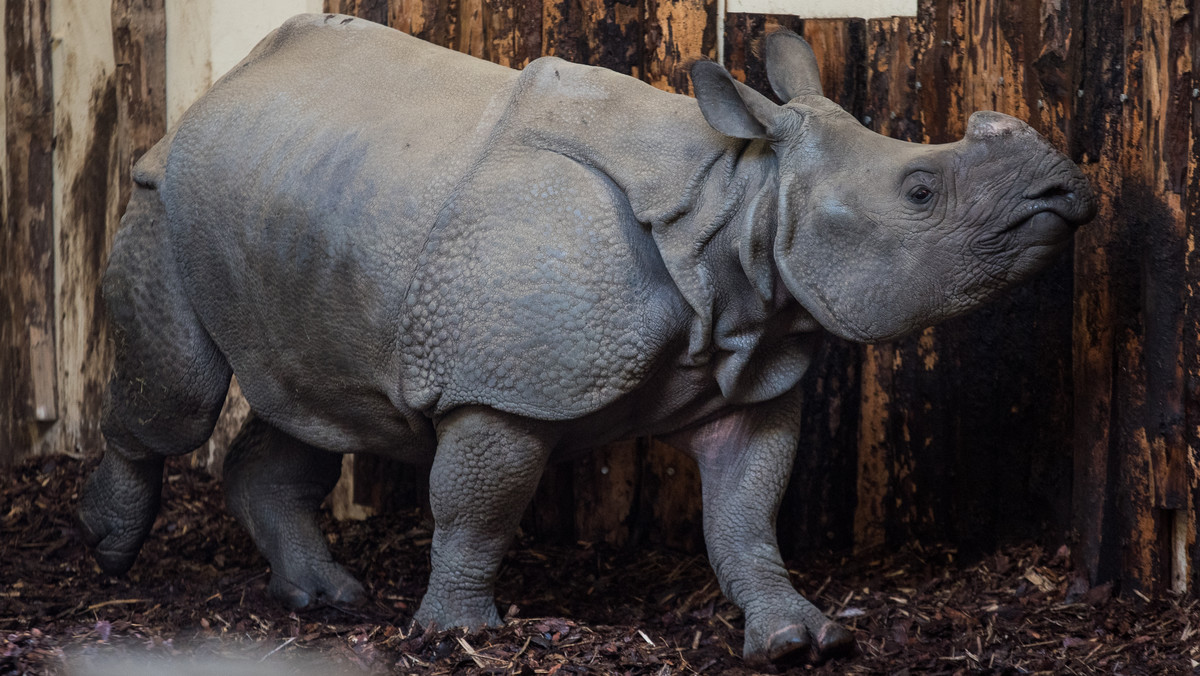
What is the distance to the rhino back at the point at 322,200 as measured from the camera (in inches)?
156

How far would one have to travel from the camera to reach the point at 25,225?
629 cm

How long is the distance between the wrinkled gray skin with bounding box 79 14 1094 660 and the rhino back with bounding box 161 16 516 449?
1 centimetres

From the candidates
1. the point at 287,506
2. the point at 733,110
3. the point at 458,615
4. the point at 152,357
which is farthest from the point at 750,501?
the point at 152,357

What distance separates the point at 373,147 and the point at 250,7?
198 cm

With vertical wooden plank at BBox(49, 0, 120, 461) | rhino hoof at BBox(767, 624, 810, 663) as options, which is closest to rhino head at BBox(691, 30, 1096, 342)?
rhino hoof at BBox(767, 624, 810, 663)

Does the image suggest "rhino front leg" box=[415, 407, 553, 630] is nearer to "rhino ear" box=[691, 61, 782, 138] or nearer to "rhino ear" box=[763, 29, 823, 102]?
"rhino ear" box=[691, 61, 782, 138]

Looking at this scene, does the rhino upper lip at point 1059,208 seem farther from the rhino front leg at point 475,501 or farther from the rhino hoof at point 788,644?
the rhino front leg at point 475,501

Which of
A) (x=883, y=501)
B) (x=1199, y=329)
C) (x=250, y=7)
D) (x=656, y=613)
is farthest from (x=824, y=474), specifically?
(x=250, y=7)

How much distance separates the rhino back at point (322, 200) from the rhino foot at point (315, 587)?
→ 60cm

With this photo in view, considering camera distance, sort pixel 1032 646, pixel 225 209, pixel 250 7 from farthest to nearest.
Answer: pixel 250 7, pixel 225 209, pixel 1032 646

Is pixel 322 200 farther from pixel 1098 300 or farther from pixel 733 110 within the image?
pixel 1098 300

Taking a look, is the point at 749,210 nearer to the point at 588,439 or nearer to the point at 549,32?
the point at 588,439

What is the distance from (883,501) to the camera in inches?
191

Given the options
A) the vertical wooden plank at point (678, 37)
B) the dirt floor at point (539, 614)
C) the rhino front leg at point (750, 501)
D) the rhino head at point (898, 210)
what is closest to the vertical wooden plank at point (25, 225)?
the dirt floor at point (539, 614)
